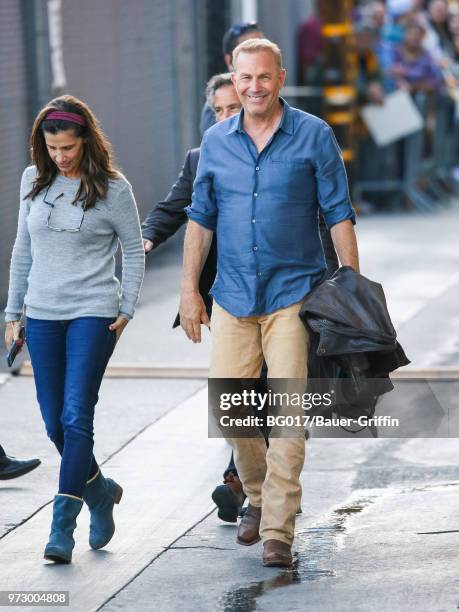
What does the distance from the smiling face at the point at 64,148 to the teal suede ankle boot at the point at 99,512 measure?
→ 122cm

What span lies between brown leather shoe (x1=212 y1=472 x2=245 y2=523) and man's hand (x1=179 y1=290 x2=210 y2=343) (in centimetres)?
76

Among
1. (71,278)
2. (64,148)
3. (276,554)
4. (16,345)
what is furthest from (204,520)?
(64,148)

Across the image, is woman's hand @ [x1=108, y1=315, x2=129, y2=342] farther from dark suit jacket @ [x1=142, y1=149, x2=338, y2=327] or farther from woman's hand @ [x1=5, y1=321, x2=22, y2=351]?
dark suit jacket @ [x1=142, y1=149, x2=338, y2=327]

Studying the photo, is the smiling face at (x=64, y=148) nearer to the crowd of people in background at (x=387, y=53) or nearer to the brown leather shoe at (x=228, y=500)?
the brown leather shoe at (x=228, y=500)

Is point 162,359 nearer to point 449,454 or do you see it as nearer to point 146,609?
point 449,454

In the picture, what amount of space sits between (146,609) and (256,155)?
1.70m

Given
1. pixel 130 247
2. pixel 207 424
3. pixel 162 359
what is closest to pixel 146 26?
pixel 162 359

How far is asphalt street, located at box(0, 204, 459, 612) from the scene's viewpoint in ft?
17.8

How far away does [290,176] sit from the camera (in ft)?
18.6

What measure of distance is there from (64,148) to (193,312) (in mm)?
794

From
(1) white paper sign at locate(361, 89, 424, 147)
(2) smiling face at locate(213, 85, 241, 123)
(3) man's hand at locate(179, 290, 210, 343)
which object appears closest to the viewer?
(3) man's hand at locate(179, 290, 210, 343)

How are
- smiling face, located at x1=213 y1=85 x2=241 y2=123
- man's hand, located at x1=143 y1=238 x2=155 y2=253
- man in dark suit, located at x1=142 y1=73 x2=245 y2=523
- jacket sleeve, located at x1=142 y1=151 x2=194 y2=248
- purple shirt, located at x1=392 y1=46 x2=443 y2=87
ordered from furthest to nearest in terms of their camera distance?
purple shirt, located at x1=392 y1=46 x2=443 y2=87, jacket sleeve, located at x1=142 y1=151 x2=194 y2=248, smiling face, located at x1=213 y1=85 x2=241 y2=123, man's hand, located at x1=143 y1=238 x2=155 y2=253, man in dark suit, located at x1=142 y1=73 x2=245 y2=523

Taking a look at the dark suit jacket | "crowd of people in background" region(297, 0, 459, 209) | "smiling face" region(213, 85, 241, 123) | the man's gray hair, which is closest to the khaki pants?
the dark suit jacket

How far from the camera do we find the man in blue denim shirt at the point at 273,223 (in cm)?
569
